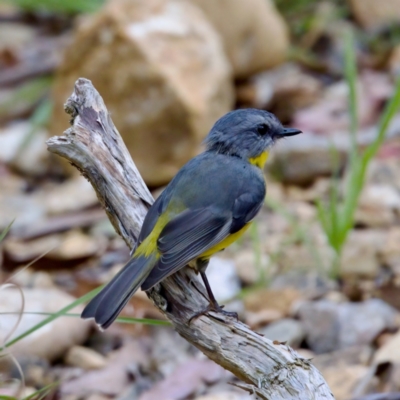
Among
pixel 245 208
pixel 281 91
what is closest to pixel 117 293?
pixel 245 208

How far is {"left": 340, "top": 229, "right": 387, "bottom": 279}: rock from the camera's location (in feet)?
18.2

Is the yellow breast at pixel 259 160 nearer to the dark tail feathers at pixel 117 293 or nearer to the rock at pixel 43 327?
the dark tail feathers at pixel 117 293

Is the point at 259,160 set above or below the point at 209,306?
above

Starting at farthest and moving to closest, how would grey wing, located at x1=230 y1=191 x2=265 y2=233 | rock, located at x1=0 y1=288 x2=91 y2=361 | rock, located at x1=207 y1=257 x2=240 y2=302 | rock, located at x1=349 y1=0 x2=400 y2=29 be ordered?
rock, located at x1=349 y1=0 x2=400 y2=29 < rock, located at x1=207 y1=257 x2=240 y2=302 < rock, located at x1=0 y1=288 x2=91 y2=361 < grey wing, located at x1=230 y1=191 x2=265 y2=233

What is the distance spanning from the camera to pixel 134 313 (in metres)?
5.14

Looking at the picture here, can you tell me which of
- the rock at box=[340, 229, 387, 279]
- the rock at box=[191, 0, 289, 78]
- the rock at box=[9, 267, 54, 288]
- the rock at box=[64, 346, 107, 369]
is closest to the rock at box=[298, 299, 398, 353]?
the rock at box=[340, 229, 387, 279]

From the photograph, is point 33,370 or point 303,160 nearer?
point 33,370

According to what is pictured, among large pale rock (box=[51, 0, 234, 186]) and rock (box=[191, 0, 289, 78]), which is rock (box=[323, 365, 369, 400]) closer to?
large pale rock (box=[51, 0, 234, 186])

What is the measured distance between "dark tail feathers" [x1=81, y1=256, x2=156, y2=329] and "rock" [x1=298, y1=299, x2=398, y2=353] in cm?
171

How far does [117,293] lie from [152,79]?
4111 millimetres

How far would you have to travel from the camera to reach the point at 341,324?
486 centimetres

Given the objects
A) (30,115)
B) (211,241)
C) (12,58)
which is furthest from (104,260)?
(12,58)

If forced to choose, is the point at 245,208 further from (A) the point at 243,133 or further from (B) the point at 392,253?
(B) the point at 392,253

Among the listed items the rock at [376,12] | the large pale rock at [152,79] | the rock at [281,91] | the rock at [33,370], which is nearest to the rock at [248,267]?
the large pale rock at [152,79]
